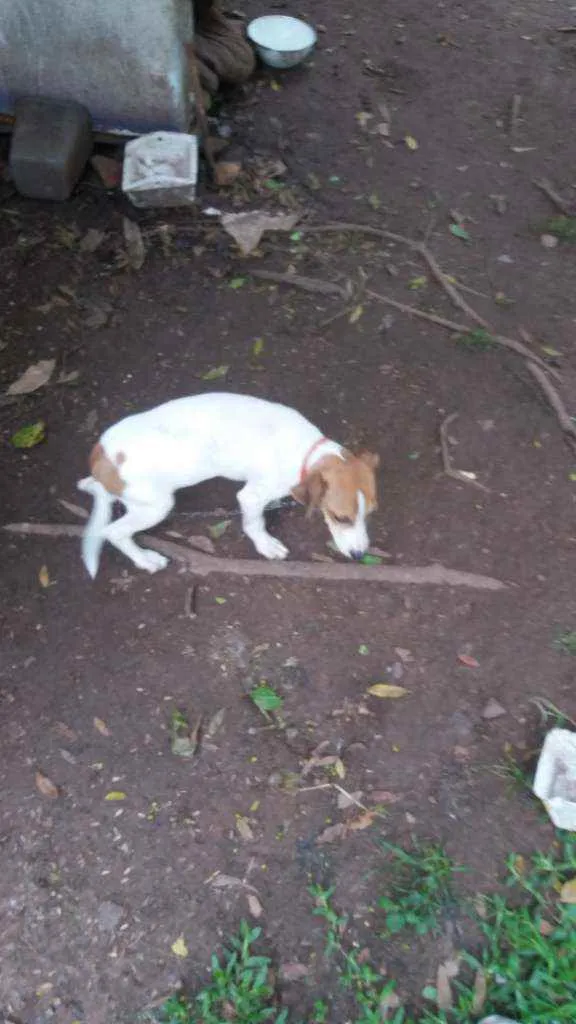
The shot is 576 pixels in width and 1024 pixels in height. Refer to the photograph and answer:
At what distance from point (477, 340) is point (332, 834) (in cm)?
294

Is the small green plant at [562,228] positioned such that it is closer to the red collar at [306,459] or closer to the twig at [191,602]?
the red collar at [306,459]

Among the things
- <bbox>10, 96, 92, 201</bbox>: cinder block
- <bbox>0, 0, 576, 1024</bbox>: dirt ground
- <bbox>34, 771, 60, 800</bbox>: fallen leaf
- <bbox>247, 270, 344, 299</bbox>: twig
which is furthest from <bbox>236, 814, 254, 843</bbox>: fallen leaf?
<bbox>10, 96, 92, 201</bbox>: cinder block

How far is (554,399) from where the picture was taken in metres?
4.63

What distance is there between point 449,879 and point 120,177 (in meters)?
4.77

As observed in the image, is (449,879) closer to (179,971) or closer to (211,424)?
(179,971)

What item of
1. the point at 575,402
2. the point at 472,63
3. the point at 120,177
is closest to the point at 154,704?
the point at 575,402

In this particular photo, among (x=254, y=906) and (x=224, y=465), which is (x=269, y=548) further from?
(x=254, y=906)

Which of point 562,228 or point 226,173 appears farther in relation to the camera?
point 226,173

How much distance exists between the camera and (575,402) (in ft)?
15.3

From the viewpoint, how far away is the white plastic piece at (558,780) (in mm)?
3213

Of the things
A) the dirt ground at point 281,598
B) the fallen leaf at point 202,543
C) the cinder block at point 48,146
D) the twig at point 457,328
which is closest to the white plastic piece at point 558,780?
the dirt ground at point 281,598

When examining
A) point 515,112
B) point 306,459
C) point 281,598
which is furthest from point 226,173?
point 281,598

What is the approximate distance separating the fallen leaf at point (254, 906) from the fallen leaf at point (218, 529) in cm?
159

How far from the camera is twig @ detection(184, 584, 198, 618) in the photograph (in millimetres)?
3783
